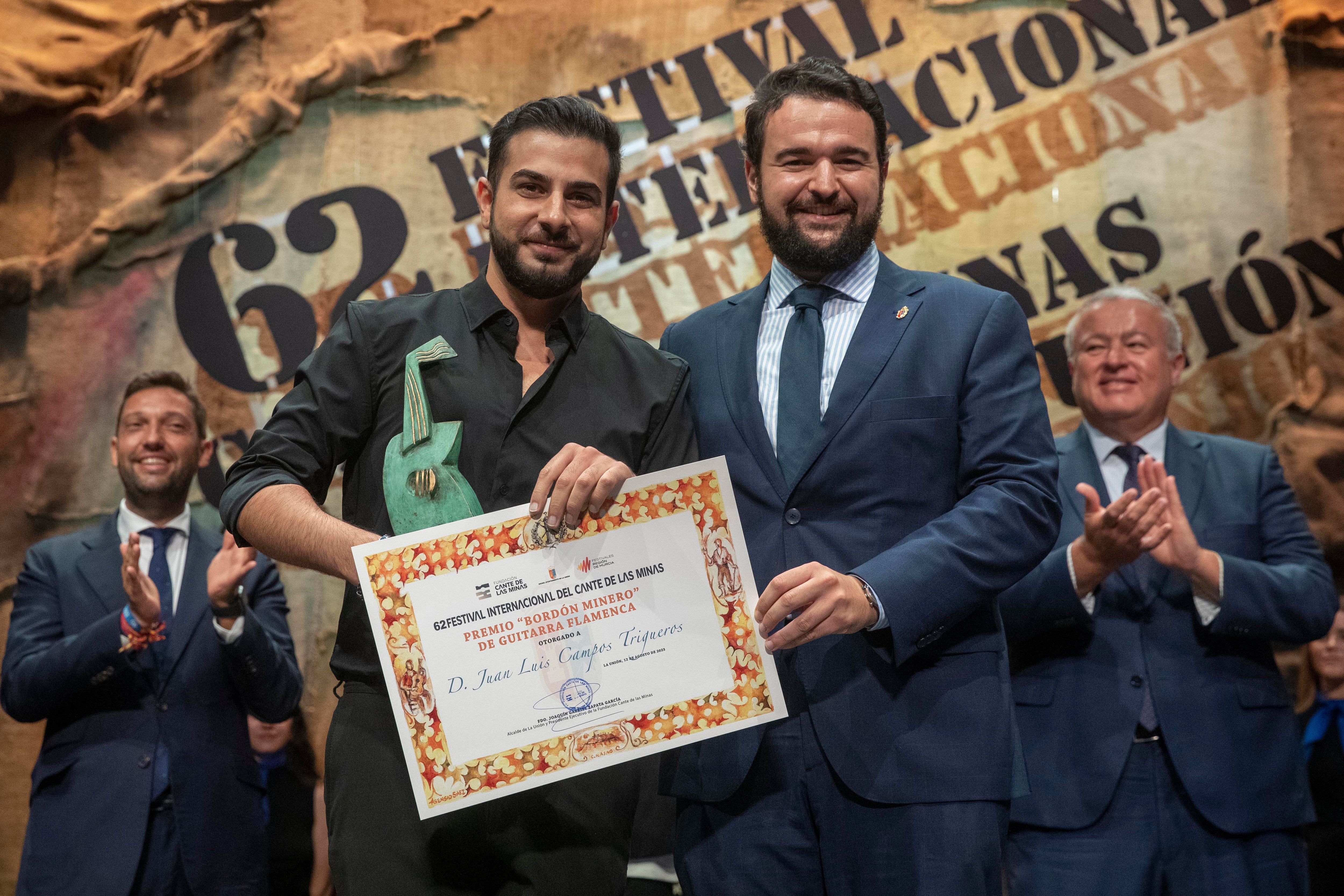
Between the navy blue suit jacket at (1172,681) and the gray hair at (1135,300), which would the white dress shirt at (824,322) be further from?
the gray hair at (1135,300)

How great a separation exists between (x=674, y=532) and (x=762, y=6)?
273 centimetres

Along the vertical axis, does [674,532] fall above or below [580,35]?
below

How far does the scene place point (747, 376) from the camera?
191cm

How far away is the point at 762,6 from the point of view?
380 cm

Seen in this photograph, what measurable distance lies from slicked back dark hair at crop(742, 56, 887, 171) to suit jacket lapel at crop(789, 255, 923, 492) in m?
0.27

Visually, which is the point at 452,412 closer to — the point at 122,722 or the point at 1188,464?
the point at 122,722

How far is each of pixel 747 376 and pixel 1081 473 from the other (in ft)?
4.78

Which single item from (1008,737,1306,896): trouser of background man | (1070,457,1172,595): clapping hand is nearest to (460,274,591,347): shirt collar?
(1070,457,1172,595): clapping hand

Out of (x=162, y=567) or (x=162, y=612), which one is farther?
(x=162, y=567)

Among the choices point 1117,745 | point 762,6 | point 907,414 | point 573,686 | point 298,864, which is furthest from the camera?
point 762,6

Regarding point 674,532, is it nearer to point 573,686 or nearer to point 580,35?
point 573,686

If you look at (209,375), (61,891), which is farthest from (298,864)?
(209,375)

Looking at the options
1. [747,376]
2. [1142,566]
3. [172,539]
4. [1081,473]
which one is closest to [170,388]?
[172,539]

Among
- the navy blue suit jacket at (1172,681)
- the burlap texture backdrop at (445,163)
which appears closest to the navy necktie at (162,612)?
the burlap texture backdrop at (445,163)
